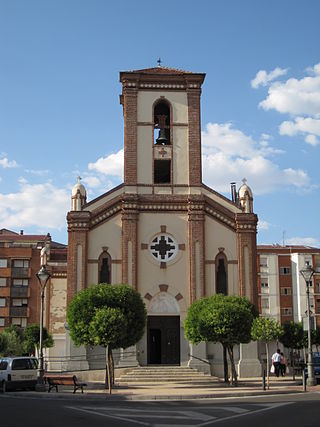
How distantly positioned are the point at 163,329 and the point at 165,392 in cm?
939

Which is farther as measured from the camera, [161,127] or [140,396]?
[161,127]

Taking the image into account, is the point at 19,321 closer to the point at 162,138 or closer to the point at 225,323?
the point at 162,138

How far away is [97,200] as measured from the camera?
36656mm

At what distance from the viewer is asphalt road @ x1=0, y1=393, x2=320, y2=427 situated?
50.0ft

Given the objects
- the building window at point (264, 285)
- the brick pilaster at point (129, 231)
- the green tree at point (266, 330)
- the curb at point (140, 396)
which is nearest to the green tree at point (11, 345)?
the brick pilaster at point (129, 231)

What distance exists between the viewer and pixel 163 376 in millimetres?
32094

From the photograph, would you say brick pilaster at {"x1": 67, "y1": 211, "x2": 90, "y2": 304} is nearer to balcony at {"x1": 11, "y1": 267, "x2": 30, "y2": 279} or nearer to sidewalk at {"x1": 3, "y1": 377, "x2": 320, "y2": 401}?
sidewalk at {"x1": 3, "y1": 377, "x2": 320, "y2": 401}

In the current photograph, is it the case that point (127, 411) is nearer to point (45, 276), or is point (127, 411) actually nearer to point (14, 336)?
point (45, 276)

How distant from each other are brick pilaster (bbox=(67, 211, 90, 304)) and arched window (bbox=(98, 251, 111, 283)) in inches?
36.6

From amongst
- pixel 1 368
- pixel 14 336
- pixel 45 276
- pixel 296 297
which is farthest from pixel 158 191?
pixel 296 297

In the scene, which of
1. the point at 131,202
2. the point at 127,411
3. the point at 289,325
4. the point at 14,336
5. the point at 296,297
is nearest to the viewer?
the point at 127,411

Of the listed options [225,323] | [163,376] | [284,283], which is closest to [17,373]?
[163,376]

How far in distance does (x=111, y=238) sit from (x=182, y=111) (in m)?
9.32

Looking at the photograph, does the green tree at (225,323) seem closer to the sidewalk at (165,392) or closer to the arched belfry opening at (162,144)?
the sidewalk at (165,392)
